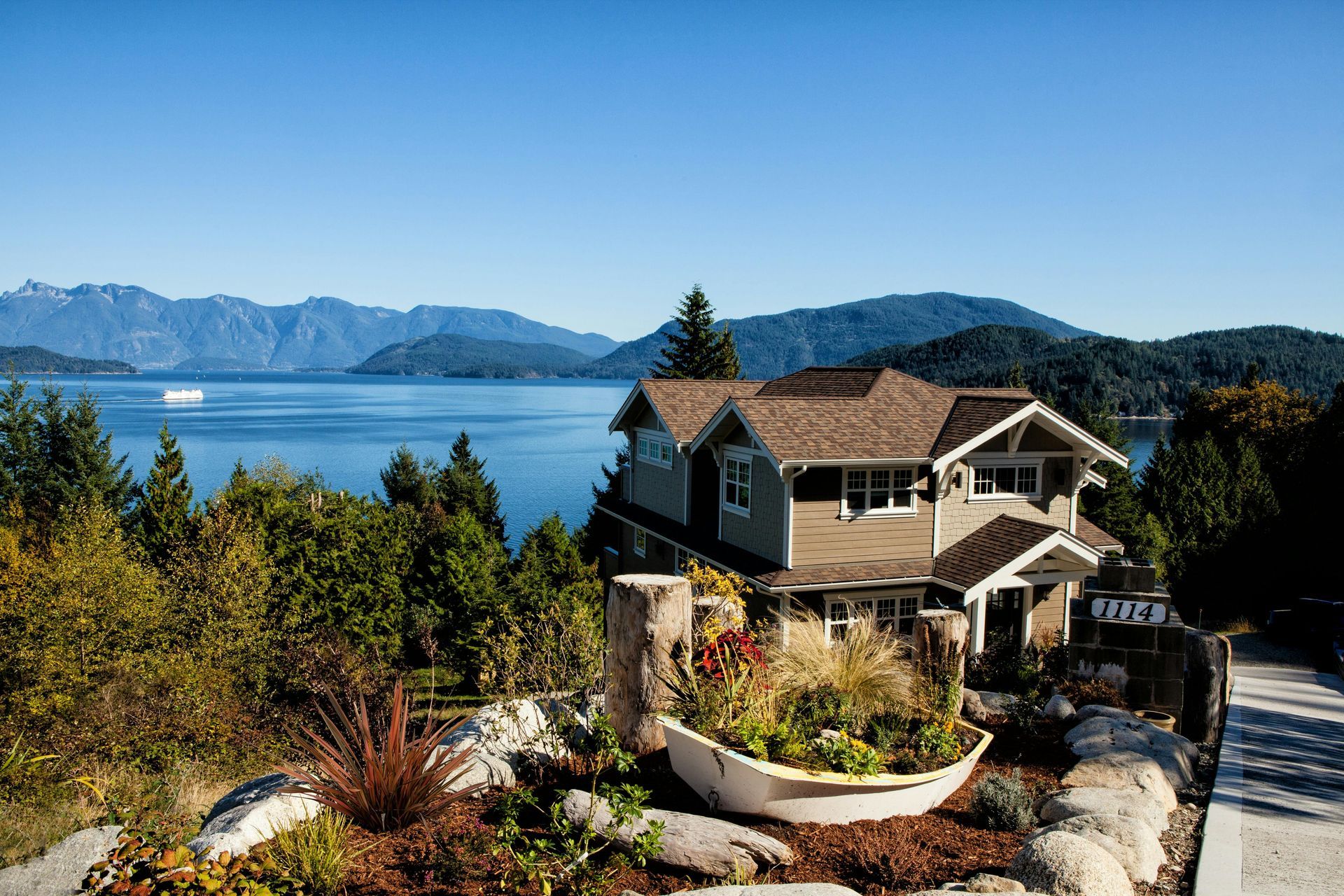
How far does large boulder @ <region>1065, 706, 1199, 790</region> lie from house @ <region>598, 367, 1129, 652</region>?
27.9 feet

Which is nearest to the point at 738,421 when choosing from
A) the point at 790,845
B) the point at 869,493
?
the point at 869,493

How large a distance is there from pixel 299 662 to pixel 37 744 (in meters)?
4.38

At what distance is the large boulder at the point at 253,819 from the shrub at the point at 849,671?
3.82 meters

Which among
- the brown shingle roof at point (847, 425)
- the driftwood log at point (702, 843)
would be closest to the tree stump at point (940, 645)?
the driftwood log at point (702, 843)

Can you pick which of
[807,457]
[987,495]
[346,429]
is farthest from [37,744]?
[346,429]

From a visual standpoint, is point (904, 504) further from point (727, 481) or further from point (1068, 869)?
point (1068, 869)

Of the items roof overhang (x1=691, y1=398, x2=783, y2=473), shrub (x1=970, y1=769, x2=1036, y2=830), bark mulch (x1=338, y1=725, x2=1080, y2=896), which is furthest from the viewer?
roof overhang (x1=691, y1=398, x2=783, y2=473)

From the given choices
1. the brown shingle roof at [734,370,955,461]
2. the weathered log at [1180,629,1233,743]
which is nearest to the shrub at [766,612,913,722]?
the weathered log at [1180,629,1233,743]

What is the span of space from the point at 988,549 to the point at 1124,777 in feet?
36.7

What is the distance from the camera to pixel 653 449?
24625 mm

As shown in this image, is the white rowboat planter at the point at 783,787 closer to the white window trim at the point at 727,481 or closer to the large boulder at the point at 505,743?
the large boulder at the point at 505,743

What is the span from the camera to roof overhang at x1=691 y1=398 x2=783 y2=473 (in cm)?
1712

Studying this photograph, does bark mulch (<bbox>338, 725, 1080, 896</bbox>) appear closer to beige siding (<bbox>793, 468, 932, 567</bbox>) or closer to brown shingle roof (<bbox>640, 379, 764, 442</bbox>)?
beige siding (<bbox>793, 468, 932, 567</bbox>)

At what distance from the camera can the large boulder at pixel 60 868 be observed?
5656mm
